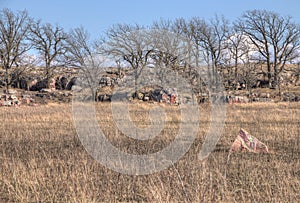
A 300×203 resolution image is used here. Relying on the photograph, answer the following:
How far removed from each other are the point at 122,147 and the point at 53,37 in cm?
3610

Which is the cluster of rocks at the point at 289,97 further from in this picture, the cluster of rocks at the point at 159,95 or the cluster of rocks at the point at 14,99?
the cluster of rocks at the point at 14,99

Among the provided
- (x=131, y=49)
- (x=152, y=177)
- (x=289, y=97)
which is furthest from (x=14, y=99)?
(x=152, y=177)

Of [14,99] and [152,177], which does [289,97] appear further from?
[152,177]

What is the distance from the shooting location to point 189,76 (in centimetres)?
3241

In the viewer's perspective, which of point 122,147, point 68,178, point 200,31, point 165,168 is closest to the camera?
point 68,178

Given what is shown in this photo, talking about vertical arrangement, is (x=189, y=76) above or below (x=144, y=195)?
above

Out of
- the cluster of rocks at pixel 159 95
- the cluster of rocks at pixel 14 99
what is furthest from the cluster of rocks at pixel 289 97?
the cluster of rocks at pixel 14 99

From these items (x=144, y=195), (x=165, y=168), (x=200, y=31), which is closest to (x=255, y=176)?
(x=165, y=168)

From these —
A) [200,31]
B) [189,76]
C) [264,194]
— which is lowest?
[264,194]

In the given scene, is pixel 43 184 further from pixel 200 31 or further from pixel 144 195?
pixel 200 31

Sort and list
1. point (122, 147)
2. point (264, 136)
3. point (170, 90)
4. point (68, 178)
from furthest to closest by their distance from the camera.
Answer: point (170, 90)
point (264, 136)
point (122, 147)
point (68, 178)

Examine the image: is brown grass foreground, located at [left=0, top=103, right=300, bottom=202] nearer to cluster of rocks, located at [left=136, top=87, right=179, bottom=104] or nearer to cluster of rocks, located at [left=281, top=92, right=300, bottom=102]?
cluster of rocks, located at [left=136, top=87, right=179, bottom=104]

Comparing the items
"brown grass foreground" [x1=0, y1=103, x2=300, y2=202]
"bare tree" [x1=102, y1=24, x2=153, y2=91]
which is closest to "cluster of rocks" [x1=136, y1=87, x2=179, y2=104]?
"bare tree" [x1=102, y1=24, x2=153, y2=91]

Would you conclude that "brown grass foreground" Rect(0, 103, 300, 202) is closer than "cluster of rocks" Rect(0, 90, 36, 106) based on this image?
Yes
